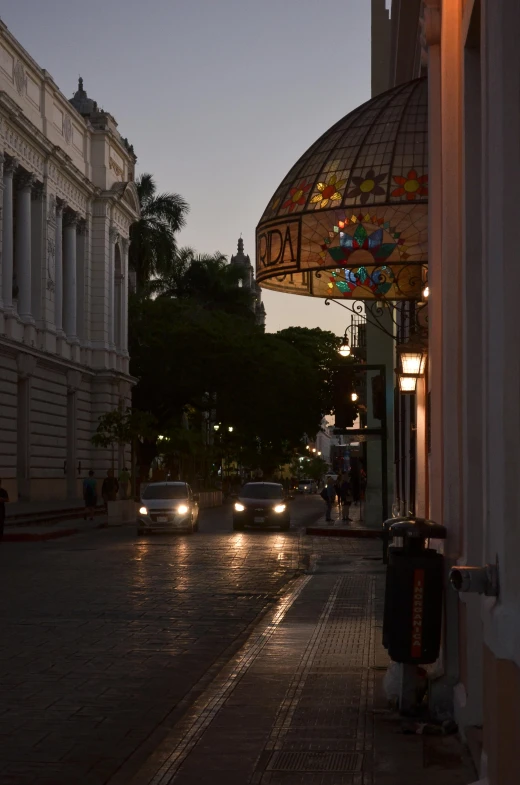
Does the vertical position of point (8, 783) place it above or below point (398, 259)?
below

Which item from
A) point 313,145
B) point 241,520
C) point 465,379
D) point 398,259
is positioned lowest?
point 241,520

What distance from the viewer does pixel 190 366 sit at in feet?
226

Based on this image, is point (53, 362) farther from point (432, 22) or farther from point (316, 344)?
point (432, 22)

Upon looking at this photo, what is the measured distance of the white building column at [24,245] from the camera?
182 feet

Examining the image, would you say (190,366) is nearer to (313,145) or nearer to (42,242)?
(42,242)

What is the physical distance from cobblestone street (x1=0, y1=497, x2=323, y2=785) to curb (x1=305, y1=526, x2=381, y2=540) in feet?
30.3

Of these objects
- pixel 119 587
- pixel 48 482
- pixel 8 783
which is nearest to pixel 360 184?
pixel 8 783

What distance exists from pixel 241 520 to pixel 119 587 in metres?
20.2

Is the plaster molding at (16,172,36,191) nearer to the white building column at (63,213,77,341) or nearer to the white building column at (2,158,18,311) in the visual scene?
the white building column at (2,158,18,311)

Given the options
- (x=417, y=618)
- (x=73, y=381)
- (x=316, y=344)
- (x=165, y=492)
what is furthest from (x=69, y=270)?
(x=417, y=618)

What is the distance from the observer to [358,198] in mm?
11180

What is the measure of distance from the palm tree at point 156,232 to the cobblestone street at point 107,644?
48539 millimetres

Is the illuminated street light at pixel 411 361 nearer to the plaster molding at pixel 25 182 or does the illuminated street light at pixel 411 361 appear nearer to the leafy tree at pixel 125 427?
the leafy tree at pixel 125 427

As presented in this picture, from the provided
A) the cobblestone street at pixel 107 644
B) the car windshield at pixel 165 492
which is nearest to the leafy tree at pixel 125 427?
the car windshield at pixel 165 492
